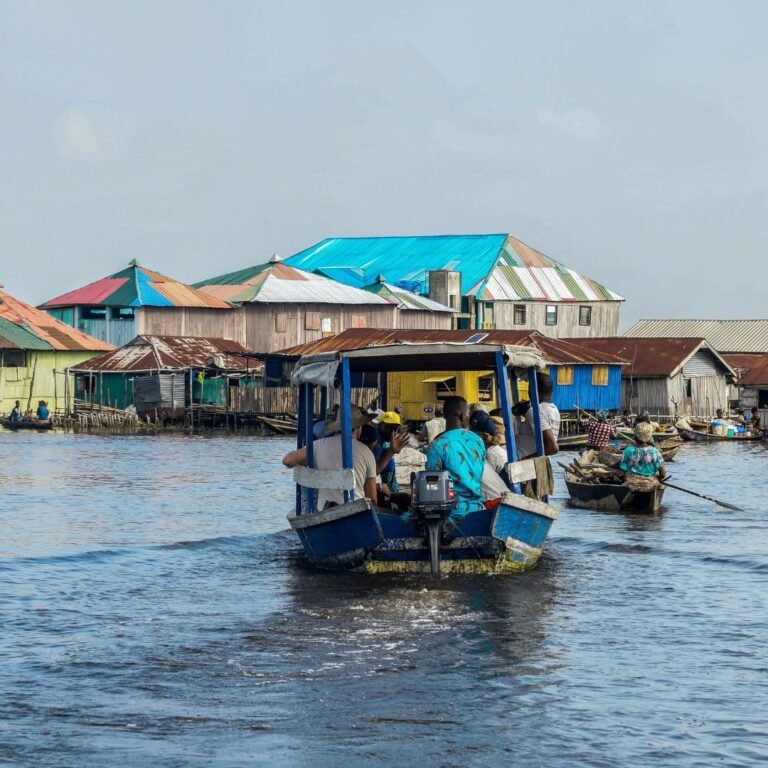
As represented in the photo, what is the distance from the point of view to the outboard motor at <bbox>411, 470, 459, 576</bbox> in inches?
487

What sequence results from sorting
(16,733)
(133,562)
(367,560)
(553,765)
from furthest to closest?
(133,562) < (367,560) < (16,733) < (553,765)

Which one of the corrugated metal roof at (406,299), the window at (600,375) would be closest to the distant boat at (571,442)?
the window at (600,375)

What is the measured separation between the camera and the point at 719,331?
2697 inches

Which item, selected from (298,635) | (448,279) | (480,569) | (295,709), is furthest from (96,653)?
(448,279)

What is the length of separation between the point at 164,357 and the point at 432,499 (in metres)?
46.1

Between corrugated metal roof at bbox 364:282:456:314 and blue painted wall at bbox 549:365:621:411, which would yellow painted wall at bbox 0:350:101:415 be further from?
blue painted wall at bbox 549:365:621:411

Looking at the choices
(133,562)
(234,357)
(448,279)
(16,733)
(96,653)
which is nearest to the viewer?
(16,733)

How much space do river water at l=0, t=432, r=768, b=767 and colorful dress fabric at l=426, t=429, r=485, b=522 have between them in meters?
0.80

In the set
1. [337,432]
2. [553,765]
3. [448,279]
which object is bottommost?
[553,765]

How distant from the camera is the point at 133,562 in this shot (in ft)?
53.4

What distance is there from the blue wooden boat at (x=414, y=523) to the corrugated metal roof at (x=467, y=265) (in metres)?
53.5

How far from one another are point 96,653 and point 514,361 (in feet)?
17.3

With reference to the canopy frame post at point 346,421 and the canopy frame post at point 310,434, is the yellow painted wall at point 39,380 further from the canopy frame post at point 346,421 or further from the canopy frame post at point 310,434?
the canopy frame post at point 346,421

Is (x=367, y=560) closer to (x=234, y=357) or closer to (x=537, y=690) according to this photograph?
(x=537, y=690)
